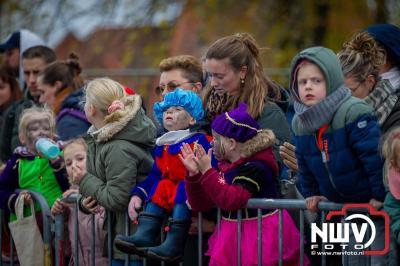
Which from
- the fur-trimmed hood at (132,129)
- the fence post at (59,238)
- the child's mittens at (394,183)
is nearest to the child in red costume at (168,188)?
the fur-trimmed hood at (132,129)

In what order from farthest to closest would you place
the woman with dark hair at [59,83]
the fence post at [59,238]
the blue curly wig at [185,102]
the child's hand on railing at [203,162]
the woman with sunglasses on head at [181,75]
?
the woman with dark hair at [59,83]
the fence post at [59,238]
the woman with sunglasses on head at [181,75]
the blue curly wig at [185,102]
the child's hand on railing at [203,162]

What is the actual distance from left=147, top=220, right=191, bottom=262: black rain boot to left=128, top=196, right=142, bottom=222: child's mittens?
353 mm

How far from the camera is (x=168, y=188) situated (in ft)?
23.2

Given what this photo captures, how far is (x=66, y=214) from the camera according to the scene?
8.09m

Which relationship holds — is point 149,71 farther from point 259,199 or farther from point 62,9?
point 259,199

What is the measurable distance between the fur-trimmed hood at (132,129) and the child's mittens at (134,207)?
0.49m

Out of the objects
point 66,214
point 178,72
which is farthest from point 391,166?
point 66,214

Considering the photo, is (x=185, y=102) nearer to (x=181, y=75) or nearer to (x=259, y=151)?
(x=259, y=151)

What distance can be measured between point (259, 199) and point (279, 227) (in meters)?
0.23

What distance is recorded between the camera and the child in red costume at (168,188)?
6941 mm

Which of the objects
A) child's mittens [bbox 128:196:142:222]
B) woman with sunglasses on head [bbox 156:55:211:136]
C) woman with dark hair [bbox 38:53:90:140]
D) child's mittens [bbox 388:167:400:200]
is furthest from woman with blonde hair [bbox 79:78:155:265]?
child's mittens [bbox 388:167:400:200]

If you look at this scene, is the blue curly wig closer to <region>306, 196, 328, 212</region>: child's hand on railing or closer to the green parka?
the green parka

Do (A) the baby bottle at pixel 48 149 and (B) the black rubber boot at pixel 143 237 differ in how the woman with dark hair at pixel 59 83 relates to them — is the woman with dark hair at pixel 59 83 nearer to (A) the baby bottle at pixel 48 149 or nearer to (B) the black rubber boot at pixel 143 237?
(A) the baby bottle at pixel 48 149

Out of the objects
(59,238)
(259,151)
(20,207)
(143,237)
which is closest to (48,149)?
(20,207)
